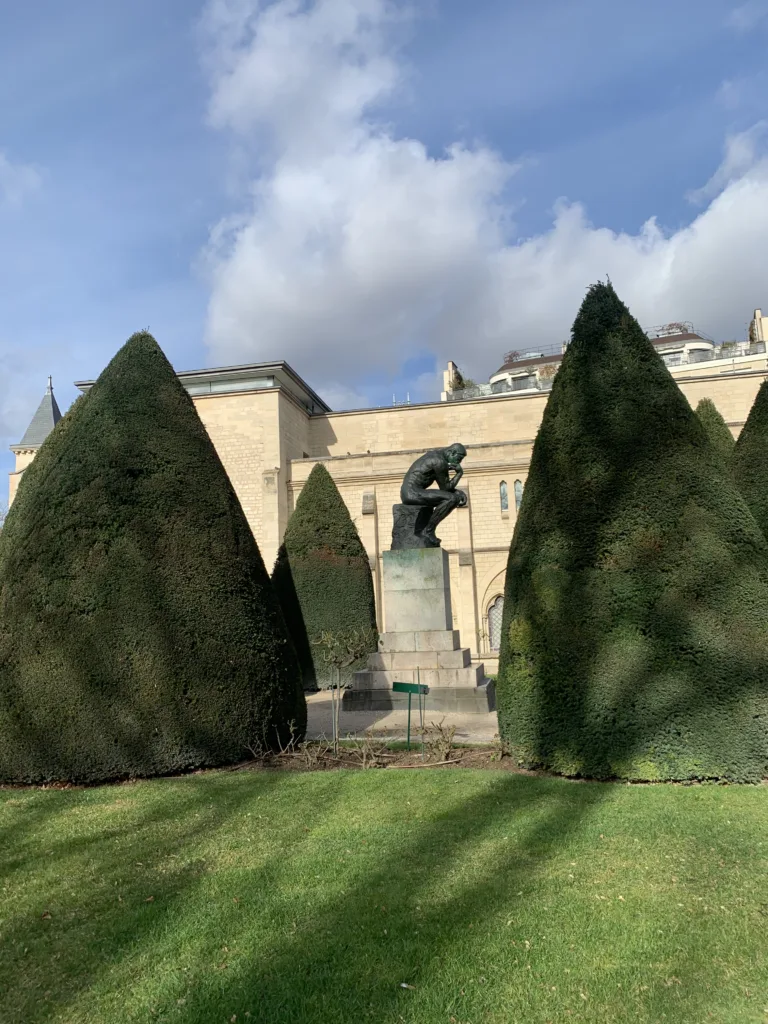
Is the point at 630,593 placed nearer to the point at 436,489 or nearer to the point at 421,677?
the point at 421,677

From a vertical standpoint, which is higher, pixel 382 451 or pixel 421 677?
pixel 382 451

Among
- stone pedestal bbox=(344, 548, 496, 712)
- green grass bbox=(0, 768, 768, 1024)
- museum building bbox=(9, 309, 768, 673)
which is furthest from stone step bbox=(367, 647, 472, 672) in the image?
museum building bbox=(9, 309, 768, 673)

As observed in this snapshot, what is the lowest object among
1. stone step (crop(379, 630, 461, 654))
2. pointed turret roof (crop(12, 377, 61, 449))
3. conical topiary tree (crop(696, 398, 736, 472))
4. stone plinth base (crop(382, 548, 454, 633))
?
stone step (crop(379, 630, 461, 654))

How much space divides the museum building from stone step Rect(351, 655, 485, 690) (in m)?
7.20

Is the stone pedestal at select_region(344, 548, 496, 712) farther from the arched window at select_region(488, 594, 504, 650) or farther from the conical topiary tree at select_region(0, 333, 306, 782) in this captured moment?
the arched window at select_region(488, 594, 504, 650)

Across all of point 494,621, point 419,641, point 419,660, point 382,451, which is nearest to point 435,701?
point 419,660

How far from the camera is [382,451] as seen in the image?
1220 inches

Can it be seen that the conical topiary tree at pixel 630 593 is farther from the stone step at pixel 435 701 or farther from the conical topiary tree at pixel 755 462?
the stone step at pixel 435 701

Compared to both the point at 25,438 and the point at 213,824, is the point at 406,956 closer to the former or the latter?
the point at 213,824

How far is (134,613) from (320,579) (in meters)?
10.7

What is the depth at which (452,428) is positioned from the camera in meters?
32.1

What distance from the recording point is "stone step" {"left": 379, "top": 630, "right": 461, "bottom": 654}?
12.1m

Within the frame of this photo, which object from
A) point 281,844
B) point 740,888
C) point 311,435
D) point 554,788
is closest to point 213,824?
point 281,844

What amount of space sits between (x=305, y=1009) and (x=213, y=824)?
2530mm
